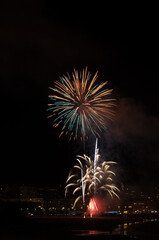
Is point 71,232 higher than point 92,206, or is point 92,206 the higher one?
point 92,206

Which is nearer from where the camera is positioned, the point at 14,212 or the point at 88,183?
the point at 14,212

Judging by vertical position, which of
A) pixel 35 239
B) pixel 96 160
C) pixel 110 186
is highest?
pixel 96 160

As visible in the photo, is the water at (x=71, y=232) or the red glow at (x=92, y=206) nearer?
the water at (x=71, y=232)

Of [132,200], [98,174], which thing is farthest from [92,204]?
[132,200]

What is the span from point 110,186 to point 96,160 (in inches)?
252

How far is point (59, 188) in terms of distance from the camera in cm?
13825

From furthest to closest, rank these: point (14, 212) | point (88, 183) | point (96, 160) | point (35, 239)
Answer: point (88, 183)
point (96, 160)
point (14, 212)
point (35, 239)

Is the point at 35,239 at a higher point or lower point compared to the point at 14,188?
lower

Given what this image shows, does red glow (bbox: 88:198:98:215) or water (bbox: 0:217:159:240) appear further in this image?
red glow (bbox: 88:198:98:215)

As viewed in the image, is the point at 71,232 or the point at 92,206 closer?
the point at 71,232

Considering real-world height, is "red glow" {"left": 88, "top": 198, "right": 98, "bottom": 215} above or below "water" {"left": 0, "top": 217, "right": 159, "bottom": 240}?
above

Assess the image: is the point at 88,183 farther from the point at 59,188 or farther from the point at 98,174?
the point at 59,188

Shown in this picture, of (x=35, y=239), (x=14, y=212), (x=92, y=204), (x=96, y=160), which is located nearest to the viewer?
(x=35, y=239)

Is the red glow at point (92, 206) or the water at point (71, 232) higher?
the red glow at point (92, 206)
